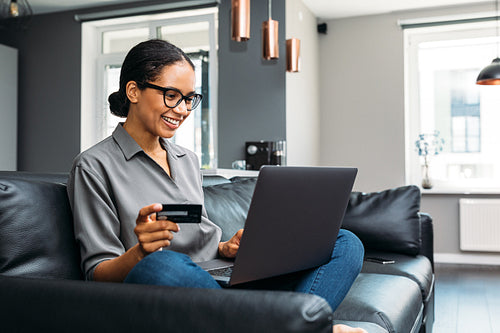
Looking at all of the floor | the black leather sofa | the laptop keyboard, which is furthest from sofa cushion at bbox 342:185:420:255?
the laptop keyboard

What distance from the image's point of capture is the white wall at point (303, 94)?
15.1ft

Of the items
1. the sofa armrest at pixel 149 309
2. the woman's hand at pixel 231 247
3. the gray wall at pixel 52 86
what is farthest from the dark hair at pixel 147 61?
the gray wall at pixel 52 86

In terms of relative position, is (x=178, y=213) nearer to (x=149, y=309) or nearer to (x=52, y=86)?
(x=149, y=309)

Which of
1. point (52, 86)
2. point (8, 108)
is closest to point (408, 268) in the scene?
point (52, 86)

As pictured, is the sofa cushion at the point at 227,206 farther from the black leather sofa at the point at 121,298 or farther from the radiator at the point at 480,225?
the radiator at the point at 480,225

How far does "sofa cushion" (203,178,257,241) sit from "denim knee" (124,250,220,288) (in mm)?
897

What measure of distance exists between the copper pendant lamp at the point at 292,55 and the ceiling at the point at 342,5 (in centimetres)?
93

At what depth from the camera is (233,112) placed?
15.3ft

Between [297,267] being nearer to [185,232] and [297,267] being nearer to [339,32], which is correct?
[185,232]

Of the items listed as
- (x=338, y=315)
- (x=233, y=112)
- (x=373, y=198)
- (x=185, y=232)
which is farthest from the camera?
(x=233, y=112)

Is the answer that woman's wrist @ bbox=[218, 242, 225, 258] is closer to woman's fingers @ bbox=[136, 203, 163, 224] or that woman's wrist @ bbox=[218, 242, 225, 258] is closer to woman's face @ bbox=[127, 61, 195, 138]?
woman's face @ bbox=[127, 61, 195, 138]

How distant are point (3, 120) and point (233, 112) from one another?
100 inches

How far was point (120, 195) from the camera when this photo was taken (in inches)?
48.8

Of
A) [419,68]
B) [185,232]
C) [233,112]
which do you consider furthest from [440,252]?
[185,232]
